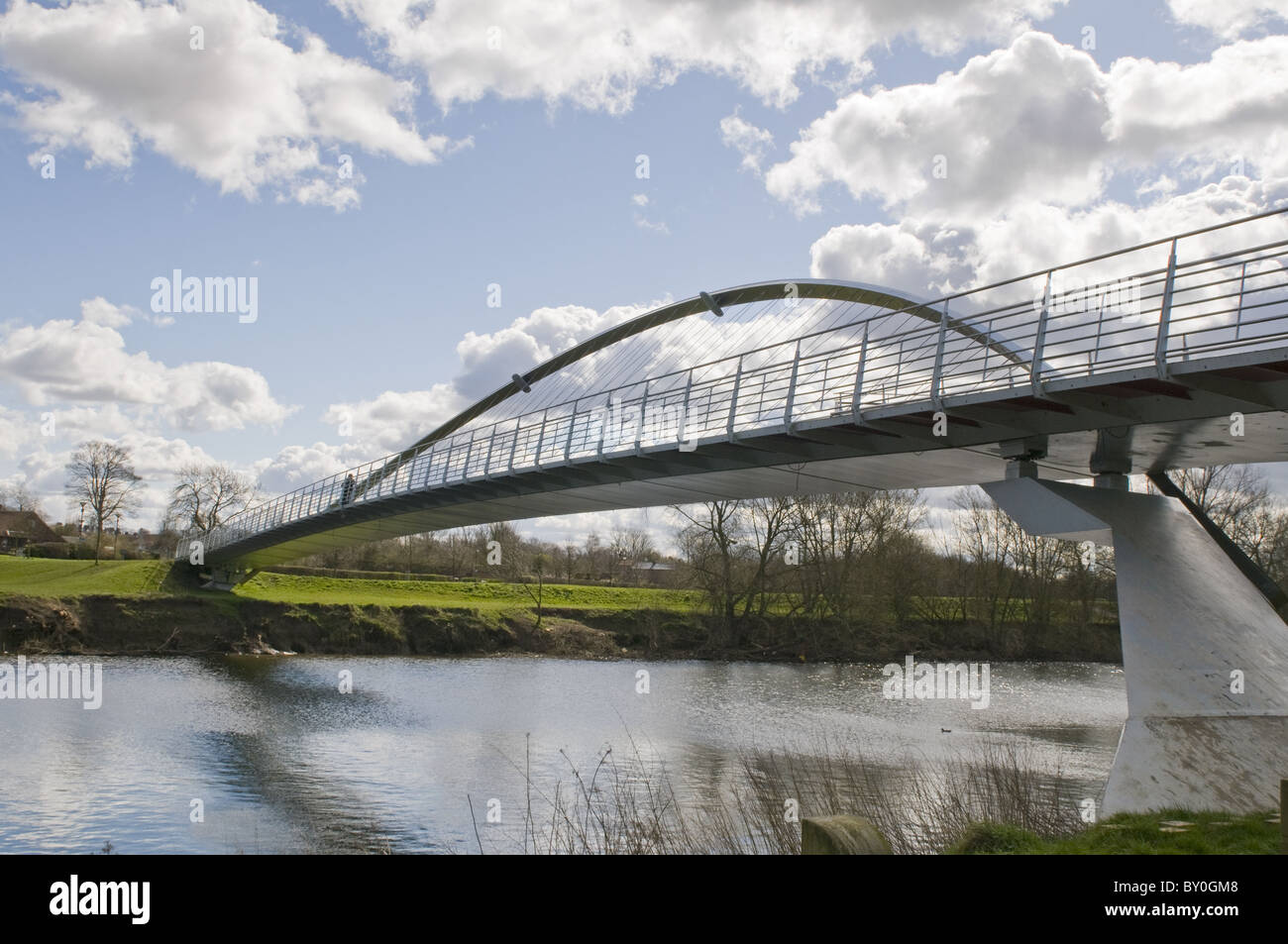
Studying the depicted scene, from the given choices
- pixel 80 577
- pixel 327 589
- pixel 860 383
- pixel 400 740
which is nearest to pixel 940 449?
pixel 860 383

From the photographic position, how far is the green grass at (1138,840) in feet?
24.5

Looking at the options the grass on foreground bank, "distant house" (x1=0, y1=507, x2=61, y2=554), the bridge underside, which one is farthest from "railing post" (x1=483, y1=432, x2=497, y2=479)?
"distant house" (x1=0, y1=507, x2=61, y2=554)

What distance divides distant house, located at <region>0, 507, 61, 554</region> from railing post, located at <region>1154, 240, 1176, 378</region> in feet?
274

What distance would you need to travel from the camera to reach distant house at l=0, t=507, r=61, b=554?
76.4 metres

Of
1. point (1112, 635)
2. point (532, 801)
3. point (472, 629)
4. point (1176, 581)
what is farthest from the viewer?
point (1112, 635)

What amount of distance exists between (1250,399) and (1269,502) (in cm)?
3245

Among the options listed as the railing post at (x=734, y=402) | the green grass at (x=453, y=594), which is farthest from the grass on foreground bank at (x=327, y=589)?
the railing post at (x=734, y=402)

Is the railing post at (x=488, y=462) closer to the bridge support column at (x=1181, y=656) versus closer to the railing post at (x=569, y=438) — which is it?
the railing post at (x=569, y=438)

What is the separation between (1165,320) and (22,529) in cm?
8937

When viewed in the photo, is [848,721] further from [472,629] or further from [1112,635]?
[1112,635]

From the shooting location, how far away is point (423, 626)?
41688 millimetres

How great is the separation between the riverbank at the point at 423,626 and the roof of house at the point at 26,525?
1404 inches

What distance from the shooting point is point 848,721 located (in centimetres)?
2353
